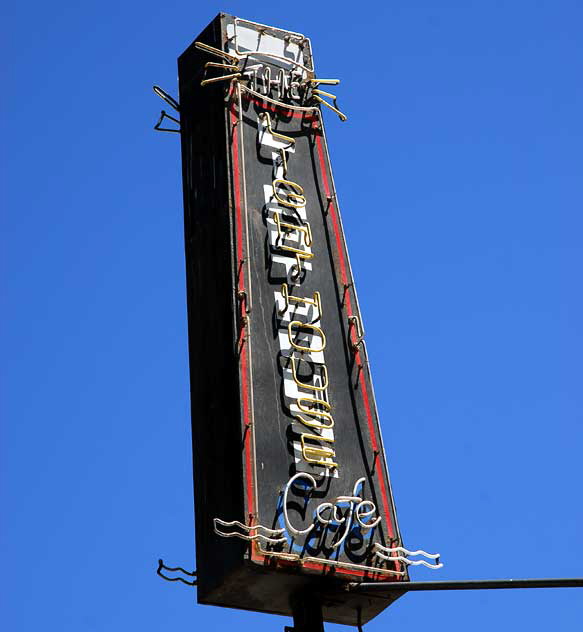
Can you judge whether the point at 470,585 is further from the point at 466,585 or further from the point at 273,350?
the point at 273,350

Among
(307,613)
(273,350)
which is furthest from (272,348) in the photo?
(307,613)

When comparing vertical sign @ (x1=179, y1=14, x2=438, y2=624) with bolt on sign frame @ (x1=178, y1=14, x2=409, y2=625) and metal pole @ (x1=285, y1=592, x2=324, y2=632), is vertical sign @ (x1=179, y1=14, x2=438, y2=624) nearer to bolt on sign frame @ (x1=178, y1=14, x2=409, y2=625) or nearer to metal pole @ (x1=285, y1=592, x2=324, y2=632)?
bolt on sign frame @ (x1=178, y1=14, x2=409, y2=625)

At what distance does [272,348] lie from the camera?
20141 mm

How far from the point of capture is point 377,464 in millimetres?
20062

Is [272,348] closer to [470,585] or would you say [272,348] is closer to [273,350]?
[273,350]

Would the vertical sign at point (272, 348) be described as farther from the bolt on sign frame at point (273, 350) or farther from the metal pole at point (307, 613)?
the metal pole at point (307, 613)

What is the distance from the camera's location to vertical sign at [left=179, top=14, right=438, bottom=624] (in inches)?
736

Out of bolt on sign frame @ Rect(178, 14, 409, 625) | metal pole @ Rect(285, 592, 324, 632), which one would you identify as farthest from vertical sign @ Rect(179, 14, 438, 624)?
metal pole @ Rect(285, 592, 324, 632)

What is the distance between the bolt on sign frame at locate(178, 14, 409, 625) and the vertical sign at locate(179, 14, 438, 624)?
0.9 inches

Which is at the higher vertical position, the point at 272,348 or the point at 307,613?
the point at 272,348

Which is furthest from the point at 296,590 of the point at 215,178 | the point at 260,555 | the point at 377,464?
the point at 215,178

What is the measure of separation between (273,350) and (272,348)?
0.11ft

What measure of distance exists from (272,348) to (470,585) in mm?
4579

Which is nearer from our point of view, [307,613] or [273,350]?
[307,613]
